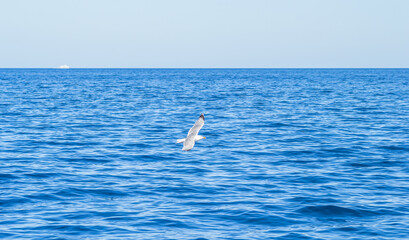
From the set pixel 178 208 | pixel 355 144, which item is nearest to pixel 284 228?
pixel 178 208

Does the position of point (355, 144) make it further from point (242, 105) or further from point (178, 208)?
point (242, 105)

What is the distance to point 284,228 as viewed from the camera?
15711 millimetres

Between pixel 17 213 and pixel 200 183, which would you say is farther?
pixel 200 183

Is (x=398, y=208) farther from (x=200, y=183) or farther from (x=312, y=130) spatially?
(x=312, y=130)

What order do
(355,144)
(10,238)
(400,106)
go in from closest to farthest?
1. (10,238)
2. (355,144)
3. (400,106)

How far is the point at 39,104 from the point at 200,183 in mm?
41964

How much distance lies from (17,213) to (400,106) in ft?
155

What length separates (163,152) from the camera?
92.3 ft

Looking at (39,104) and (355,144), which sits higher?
(39,104)

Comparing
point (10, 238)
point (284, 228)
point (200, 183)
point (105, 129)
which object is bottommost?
point (10, 238)

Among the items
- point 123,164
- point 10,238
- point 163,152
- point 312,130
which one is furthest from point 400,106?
point 10,238

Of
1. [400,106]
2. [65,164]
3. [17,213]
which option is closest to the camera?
[17,213]

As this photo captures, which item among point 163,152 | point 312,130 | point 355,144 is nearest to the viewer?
point 163,152

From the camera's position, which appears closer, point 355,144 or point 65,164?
point 65,164
